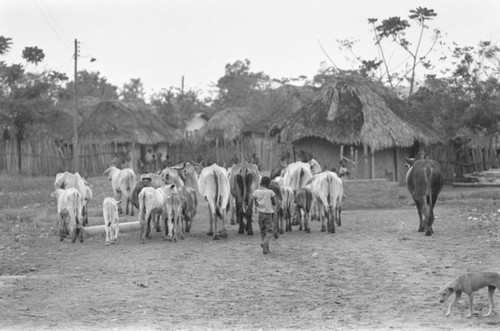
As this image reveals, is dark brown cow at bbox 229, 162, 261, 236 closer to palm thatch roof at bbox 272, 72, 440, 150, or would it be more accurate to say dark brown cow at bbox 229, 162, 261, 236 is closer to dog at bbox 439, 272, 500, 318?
dog at bbox 439, 272, 500, 318

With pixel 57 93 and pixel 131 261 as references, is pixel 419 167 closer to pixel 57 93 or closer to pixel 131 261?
pixel 131 261

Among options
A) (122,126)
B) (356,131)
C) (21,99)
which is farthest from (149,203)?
(122,126)

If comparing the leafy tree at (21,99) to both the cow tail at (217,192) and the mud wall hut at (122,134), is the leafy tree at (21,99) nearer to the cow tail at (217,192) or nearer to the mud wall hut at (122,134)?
the mud wall hut at (122,134)

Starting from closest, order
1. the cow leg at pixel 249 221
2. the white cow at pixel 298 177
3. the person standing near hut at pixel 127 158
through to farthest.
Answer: the cow leg at pixel 249 221, the white cow at pixel 298 177, the person standing near hut at pixel 127 158

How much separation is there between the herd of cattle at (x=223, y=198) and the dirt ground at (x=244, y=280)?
1.21 ft

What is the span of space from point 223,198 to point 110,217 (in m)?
2.39

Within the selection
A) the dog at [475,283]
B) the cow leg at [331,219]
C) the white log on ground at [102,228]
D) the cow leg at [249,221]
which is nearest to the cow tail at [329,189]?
the cow leg at [331,219]

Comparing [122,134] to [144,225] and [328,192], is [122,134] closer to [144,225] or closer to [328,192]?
[328,192]

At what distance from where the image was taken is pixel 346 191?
24.2m

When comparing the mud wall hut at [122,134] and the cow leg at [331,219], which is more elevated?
the mud wall hut at [122,134]

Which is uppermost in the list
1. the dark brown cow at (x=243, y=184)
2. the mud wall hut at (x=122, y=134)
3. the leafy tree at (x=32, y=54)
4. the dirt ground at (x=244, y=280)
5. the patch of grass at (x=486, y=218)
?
the leafy tree at (x=32, y=54)

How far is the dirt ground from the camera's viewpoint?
8695 millimetres

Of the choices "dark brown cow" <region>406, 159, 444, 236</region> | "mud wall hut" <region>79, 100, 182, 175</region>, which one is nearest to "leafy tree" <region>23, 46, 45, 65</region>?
"mud wall hut" <region>79, 100, 182, 175</region>

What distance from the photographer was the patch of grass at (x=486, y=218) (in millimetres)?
15330
